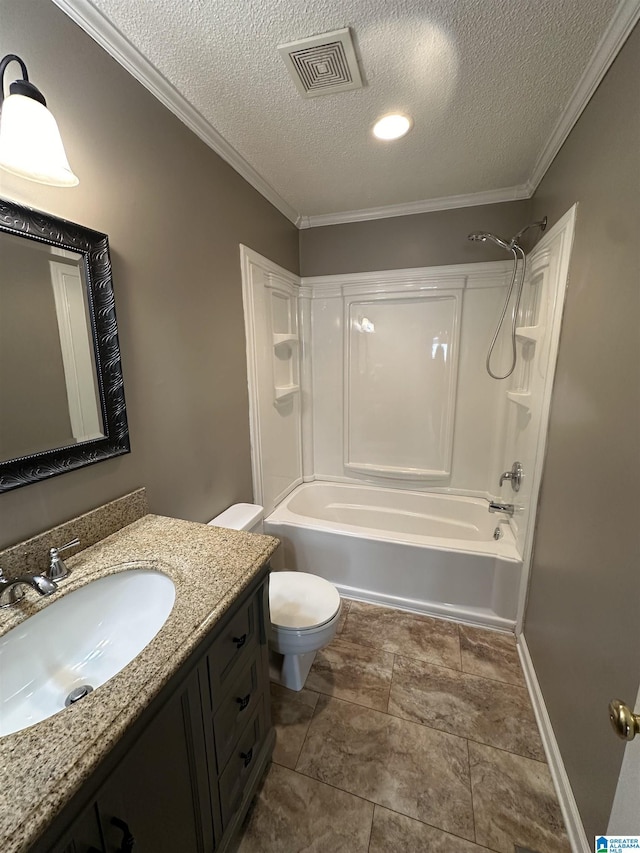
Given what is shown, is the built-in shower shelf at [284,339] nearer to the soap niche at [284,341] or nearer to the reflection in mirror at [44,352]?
the soap niche at [284,341]

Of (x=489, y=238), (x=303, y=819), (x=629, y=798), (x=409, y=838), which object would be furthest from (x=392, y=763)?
(x=489, y=238)

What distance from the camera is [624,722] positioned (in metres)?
0.60

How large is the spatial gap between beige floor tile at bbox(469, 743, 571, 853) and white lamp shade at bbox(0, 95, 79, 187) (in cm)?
227

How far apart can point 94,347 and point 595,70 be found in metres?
1.94

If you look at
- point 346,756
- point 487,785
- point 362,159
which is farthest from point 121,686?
point 362,159

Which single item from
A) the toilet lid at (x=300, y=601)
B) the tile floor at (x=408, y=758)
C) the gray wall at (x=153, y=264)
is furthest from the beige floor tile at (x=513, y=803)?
the gray wall at (x=153, y=264)

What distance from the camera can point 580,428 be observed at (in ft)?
4.12

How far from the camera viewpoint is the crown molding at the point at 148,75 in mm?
1018

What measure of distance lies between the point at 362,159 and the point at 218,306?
1.06 metres

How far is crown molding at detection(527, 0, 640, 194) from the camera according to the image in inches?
39.8

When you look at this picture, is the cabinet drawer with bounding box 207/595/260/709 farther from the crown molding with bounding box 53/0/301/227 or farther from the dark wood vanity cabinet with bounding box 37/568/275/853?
the crown molding with bounding box 53/0/301/227

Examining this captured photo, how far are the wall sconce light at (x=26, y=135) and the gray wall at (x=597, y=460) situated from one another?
1.50m

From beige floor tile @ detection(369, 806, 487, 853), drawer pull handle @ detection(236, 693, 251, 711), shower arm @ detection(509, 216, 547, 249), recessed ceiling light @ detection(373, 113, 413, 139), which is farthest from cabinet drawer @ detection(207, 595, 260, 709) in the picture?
shower arm @ detection(509, 216, 547, 249)

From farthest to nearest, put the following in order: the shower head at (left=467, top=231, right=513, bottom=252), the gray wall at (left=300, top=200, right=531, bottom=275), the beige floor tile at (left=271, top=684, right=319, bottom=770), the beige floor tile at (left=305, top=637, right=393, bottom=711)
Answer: the gray wall at (left=300, top=200, right=531, bottom=275) < the shower head at (left=467, top=231, right=513, bottom=252) < the beige floor tile at (left=305, top=637, right=393, bottom=711) < the beige floor tile at (left=271, top=684, right=319, bottom=770)
